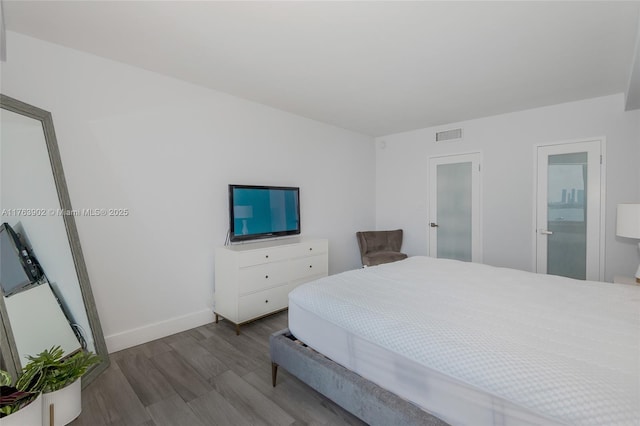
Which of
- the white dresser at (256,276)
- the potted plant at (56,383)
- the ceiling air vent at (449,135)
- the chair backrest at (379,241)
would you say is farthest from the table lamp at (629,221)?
the potted plant at (56,383)

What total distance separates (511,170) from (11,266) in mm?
5077

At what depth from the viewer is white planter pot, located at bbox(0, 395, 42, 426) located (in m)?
1.35

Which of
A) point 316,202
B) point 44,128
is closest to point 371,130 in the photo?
point 316,202

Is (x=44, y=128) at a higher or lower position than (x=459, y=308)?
higher

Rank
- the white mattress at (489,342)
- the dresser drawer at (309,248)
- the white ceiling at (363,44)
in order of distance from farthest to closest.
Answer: the dresser drawer at (309,248), the white ceiling at (363,44), the white mattress at (489,342)

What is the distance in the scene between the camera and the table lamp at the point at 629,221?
2.45 metres

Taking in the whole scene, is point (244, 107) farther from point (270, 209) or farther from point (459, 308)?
point (459, 308)

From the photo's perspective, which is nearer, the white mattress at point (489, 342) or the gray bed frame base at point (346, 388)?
the white mattress at point (489, 342)

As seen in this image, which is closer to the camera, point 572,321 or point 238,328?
point 572,321

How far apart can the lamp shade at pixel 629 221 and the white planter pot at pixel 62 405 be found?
423 cm

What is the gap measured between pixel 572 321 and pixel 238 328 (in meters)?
2.58

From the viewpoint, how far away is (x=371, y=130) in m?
4.93

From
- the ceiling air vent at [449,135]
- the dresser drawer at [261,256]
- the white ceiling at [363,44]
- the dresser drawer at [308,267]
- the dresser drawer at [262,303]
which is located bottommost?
the dresser drawer at [262,303]

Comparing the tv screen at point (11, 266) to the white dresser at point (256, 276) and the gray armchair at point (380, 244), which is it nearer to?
the white dresser at point (256, 276)
